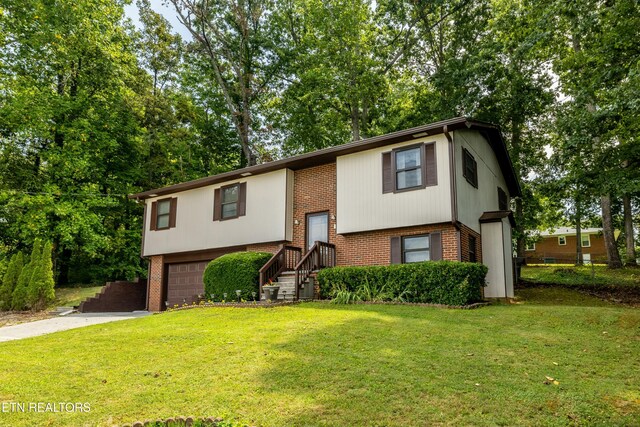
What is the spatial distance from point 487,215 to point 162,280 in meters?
13.1

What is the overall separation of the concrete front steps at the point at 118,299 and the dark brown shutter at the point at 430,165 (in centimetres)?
1365

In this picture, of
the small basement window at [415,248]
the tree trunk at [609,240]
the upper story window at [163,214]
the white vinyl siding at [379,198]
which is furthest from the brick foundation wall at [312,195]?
the tree trunk at [609,240]

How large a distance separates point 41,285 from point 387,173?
13.3 metres

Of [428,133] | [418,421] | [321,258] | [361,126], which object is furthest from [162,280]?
[418,421]

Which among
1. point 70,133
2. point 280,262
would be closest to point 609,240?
point 280,262

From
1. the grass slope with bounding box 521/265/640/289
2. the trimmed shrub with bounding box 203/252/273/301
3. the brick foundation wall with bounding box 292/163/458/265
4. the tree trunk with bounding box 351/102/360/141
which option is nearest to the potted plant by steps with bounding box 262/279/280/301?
the trimmed shrub with bounding box 203/252/273/301

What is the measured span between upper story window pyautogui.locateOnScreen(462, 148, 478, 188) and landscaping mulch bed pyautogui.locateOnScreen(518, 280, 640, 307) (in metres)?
5.40

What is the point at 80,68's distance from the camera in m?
23.6

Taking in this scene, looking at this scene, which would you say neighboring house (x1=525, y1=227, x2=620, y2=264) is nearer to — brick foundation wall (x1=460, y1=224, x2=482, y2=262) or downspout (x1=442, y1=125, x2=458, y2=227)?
brick foundation wall (x1=460, y1=224, x2=482, y2=262)

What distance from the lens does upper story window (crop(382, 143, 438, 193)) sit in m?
12.5

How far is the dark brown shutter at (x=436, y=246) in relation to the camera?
12198 mm

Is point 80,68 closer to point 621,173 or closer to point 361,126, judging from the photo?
point 361,126

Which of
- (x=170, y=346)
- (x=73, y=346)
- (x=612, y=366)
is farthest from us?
(x=73, y=346)

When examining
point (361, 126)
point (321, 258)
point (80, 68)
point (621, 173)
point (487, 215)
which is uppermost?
point (80, 68)
